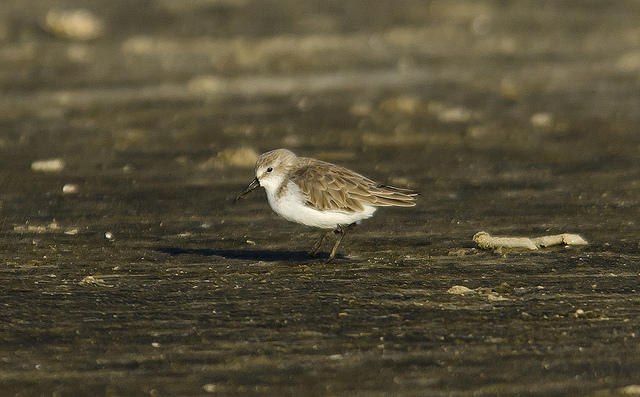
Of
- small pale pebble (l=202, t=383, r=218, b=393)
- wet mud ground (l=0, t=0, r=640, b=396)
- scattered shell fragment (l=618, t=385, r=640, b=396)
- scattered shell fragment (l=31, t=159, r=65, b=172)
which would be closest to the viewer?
scattered shell fragment (l=618, t=385, r=640, b=396)

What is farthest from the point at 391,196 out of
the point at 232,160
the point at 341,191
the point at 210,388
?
the point at 232,160

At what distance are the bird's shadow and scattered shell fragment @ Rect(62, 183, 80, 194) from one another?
2482 millimetres

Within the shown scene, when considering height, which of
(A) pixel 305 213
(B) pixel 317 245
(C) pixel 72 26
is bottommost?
(B) pixel 317 245

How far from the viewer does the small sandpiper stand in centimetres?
872

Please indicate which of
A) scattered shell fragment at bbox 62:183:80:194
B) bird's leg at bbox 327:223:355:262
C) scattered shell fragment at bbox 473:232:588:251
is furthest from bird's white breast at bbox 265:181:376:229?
scattered shell fragment at bbox 62:183:80:194

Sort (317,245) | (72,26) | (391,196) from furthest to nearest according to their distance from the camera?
(72,26)
(317,245)
(391,196)

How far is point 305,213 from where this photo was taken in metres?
8.70

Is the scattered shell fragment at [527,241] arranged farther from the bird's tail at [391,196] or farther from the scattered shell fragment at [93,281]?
the scattered shell fragment at [93,281]

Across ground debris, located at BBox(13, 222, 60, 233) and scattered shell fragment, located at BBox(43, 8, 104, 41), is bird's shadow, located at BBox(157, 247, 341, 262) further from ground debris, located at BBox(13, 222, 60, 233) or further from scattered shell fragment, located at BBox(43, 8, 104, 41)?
scattered shell fragment, located at BBox(43, 8, 104, 41)

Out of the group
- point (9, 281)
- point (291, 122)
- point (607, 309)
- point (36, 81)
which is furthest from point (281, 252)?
point (36, 81)

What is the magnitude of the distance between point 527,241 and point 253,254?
217cm

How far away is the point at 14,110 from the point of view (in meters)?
15.9

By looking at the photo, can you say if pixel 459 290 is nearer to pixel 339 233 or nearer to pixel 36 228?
pixel 339 233

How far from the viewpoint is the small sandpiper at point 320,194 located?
28.6 feet
